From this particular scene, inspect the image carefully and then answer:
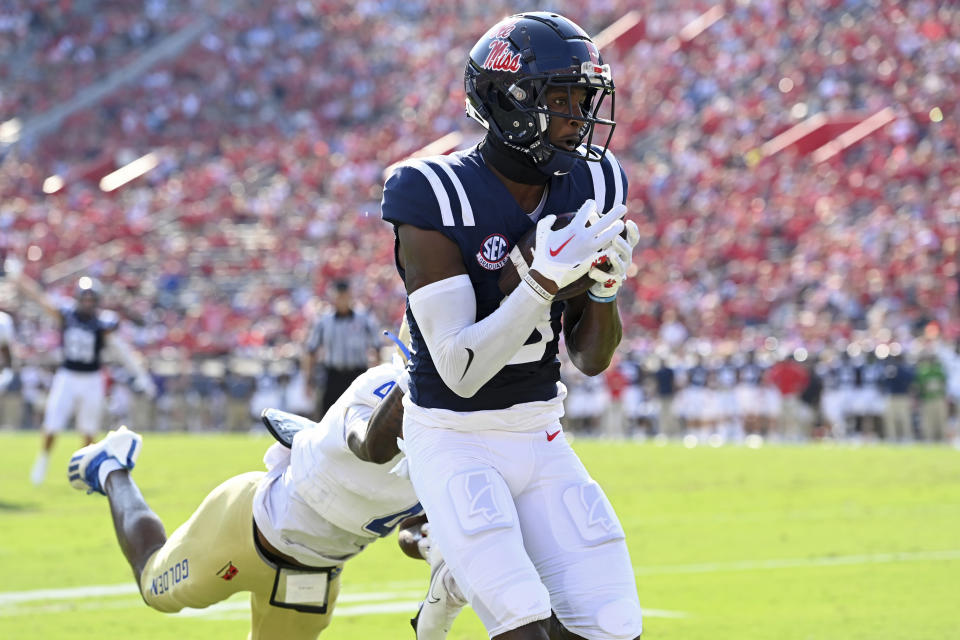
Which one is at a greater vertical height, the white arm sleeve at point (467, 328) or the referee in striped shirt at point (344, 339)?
the white arm sleeve at point (467, 328)

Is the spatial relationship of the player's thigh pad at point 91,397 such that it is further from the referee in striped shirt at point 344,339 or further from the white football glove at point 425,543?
the white football glove at point 425,543

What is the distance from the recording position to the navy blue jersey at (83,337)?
14.1m

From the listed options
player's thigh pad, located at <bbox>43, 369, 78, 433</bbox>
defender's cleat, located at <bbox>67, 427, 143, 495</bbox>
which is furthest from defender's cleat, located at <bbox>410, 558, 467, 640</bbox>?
player's thigh pad, located at <bbox>43, 369, 78, 433</bbox>

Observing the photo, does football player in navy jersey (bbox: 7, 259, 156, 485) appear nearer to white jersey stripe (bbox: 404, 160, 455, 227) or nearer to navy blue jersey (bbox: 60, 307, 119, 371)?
navy blue jersey (bbox: 60, 307, 119, 371)

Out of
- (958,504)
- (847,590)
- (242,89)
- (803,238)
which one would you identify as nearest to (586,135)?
(847,590)

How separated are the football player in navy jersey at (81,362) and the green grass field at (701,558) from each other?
0.59 metres

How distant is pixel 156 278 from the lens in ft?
99.7

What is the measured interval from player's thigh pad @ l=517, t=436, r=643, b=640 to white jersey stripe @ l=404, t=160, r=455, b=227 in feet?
2.24

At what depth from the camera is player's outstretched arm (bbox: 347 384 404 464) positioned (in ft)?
13.3

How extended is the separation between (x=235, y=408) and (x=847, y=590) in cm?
2012

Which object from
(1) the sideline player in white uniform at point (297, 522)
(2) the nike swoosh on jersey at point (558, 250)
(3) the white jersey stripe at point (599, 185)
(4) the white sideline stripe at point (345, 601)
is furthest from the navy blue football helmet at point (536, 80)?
(4) the white sideline stripe at point (345, 601)

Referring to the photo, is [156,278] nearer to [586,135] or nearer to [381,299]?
[381,299]

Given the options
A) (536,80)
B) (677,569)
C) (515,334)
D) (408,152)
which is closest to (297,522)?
(515,334)

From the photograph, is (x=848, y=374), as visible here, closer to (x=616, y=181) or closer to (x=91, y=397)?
(x=91, y=397)
